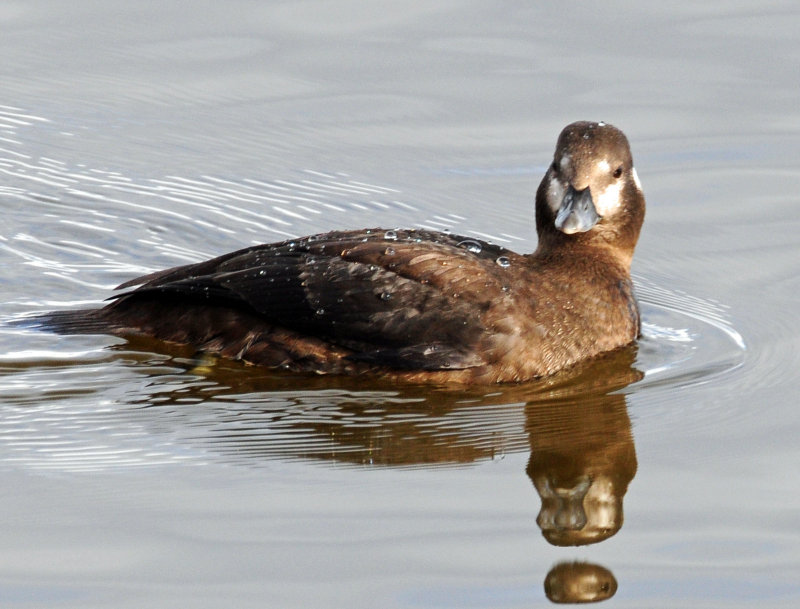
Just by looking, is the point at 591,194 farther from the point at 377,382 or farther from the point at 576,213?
the point at 377,382

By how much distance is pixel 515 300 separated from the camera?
23.4 feet

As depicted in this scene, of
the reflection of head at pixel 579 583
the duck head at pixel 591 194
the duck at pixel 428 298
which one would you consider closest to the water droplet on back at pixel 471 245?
the duck at pixel 428 298

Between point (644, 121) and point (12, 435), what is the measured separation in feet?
18.2

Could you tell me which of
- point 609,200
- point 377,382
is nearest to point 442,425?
point 377,382

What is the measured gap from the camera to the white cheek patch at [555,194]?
7.60 m

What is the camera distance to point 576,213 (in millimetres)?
7469

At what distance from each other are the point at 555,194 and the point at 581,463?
1859mm

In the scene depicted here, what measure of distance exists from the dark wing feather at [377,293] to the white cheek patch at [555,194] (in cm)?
53

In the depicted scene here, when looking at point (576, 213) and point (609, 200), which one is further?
point (609, 200)

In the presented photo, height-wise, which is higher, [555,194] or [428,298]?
[555,194]

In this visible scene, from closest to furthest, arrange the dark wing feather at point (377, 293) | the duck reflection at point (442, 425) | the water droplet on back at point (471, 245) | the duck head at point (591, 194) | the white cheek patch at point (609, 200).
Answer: the duck reflection at point (442, 425), the dark wing feather at point (377, 293), the water droplet on back at point (471, 245), the duck head at point (591, 194), the white cheek patch at point (609, 200)

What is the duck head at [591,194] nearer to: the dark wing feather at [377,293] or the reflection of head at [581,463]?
the dark wing feather at [377,293]

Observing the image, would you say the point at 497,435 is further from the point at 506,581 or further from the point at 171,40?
the point at 171,40

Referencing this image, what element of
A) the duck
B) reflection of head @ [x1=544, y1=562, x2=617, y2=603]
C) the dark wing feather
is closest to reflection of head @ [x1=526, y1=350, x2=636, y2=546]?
reflection of head @ [x1=544, y1=562, x2=617, y2=603]
